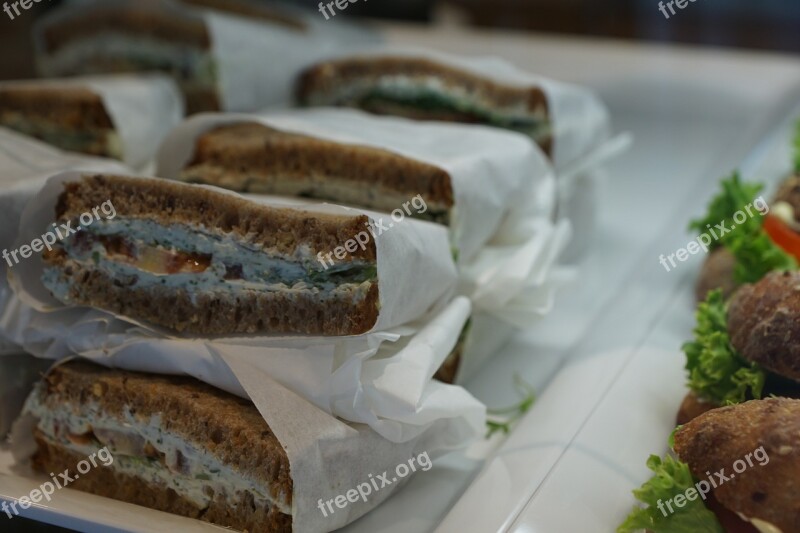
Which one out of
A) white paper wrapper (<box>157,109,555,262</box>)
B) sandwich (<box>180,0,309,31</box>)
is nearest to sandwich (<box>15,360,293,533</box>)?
white paper wrapper (<box>157,109,555,262</box>)

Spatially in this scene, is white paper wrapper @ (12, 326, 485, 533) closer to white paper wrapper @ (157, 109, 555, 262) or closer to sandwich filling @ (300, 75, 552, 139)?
white paper wrapper @ (157, 109, 555, 262)

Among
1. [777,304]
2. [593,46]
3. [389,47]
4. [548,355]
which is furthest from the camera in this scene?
[593,46]

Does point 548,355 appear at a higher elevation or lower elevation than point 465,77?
lower

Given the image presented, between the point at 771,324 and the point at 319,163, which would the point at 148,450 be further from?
the point at 771,324

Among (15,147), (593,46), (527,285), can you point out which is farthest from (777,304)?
(593,46)

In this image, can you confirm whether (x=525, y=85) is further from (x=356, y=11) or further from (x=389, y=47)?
(x=356, y=11)

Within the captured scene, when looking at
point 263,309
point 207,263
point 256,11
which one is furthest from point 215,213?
point 256,11
